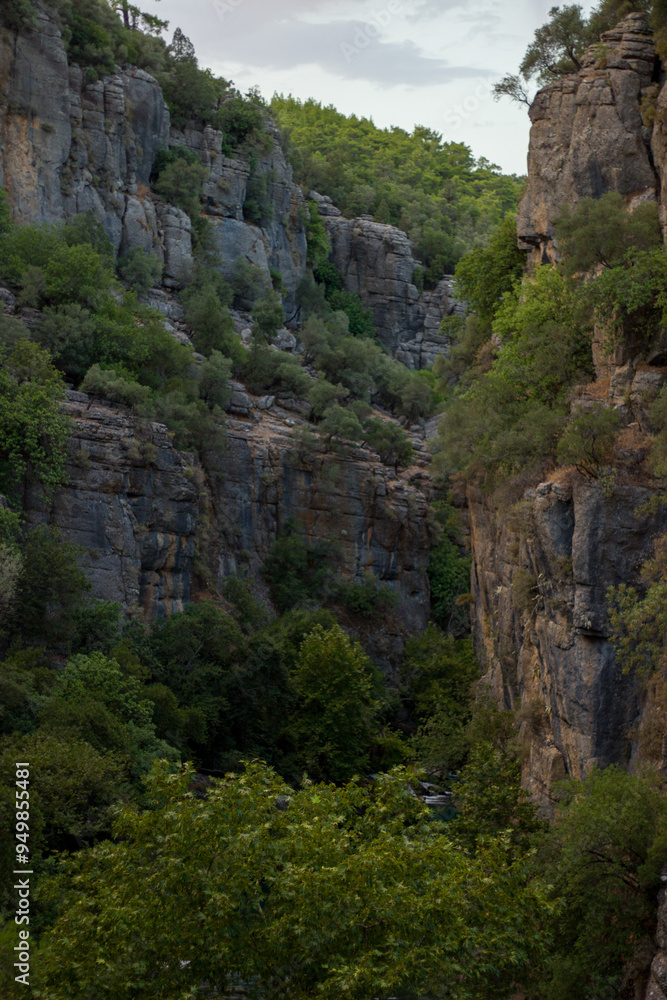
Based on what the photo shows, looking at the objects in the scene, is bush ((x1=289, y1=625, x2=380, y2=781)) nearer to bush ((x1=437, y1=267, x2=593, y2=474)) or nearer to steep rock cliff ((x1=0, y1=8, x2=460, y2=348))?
bush ((x1=437, y1=267, x2=593, y2=474))

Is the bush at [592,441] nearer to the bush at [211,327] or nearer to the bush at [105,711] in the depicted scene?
the bush at [105,711]

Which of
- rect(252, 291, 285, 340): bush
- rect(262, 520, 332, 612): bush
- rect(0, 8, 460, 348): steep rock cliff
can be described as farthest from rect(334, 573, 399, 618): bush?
rect(0, 8, 460, 348): steep rock cliff

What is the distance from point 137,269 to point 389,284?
96.8 ft

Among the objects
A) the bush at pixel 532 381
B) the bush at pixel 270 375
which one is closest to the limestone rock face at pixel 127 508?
the bush at pixel 270 375

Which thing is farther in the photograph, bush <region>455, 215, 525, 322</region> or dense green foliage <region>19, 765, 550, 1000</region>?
bush <region>455, 215, 525, 322</region>

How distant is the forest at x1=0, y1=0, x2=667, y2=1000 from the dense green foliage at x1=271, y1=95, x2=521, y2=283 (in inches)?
417

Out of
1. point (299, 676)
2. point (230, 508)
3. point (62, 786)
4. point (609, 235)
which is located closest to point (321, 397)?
point (230, 508)

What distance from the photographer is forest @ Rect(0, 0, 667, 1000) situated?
16812 mm

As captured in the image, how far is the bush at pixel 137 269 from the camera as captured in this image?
6144cm

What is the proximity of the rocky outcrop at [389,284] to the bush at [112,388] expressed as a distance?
40771mm

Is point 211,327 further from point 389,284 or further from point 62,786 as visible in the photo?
point 62,786

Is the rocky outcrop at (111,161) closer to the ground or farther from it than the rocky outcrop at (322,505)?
farther from it

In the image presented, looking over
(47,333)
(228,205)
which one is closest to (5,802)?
(47,333)

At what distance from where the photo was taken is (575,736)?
26438 millimetres
